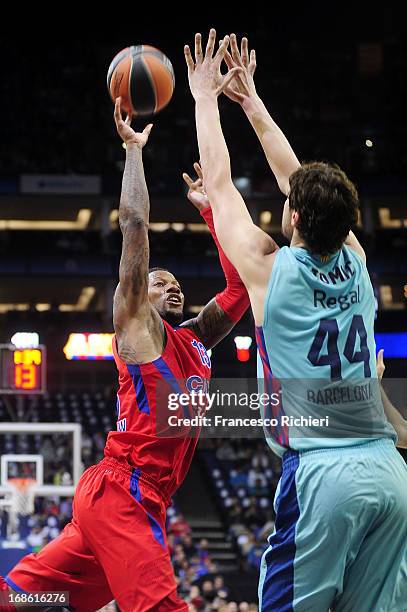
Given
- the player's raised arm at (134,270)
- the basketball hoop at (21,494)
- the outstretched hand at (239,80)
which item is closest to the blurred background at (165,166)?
the basketball hoop at (21,494)

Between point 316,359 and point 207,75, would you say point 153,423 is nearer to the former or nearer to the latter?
point 316,359

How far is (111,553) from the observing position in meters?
3.90

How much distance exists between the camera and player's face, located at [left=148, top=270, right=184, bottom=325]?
15.5 ft

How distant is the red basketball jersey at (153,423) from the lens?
4125 mm

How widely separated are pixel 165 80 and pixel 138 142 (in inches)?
39.6

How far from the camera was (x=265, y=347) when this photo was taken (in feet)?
9.86

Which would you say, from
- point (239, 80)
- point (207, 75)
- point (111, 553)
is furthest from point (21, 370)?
point (207, 75)

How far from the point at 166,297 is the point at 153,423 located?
82 centimetres

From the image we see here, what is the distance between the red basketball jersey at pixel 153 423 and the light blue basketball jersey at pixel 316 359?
1.21m

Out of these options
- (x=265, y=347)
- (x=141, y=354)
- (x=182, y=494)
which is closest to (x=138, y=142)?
(x=141, y=354)

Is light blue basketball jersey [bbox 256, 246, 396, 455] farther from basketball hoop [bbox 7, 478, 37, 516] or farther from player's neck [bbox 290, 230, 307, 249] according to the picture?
basketball hoop [bbox 7, 478, 37, 516]

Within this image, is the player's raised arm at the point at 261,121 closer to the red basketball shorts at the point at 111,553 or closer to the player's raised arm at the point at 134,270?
the player's raised arm at the point at 134,270

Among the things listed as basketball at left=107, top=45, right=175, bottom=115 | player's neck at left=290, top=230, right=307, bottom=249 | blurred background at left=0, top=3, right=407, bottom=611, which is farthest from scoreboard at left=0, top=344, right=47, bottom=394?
blurred background at left=0, top=3, right=407, bottom=611

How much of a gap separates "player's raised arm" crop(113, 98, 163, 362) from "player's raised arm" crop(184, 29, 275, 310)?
27.1 inches
